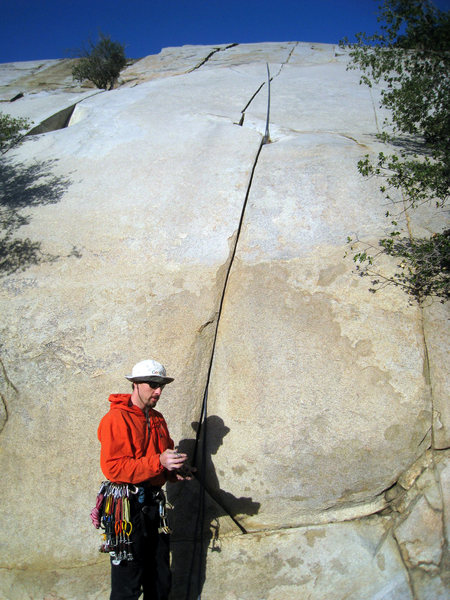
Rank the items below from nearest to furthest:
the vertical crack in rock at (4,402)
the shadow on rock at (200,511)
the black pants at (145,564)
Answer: the black pants at (145,564), the shadow on rock at (200,511), the vertical crack in rock at (4,402)

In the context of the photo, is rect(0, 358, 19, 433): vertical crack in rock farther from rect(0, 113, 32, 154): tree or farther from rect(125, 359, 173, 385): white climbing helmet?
rect(0, 113, 32, 154): tree

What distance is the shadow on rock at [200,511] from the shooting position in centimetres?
343

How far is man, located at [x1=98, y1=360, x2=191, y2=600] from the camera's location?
268 cm

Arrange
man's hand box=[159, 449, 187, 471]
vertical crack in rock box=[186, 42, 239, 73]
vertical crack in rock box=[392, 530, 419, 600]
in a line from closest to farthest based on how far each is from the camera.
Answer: man's hand box=[159, 449, 187, 471] < vertical crack in rock box=[392, 530, 419, 600] < vertical crack in rock box=[186, 42, 239, 73]

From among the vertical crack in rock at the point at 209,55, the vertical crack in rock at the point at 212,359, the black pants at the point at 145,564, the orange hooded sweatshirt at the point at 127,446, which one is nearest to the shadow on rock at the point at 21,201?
the vertical crack in rock at the point at 212,359

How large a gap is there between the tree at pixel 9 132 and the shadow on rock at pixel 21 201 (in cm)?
33

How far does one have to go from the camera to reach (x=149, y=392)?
2.90 metres

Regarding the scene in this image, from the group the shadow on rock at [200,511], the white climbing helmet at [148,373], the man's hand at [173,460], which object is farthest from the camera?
the shadow on rock at [200,511]

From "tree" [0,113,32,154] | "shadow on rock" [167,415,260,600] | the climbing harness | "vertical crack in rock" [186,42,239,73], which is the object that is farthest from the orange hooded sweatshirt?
"vertical crack in rock" [186,42,239,73]

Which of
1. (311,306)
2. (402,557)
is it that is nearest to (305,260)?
(311,306)

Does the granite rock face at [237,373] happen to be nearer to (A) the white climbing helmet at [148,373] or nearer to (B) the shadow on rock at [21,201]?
A: (B) the shadow on rock at [21,201]

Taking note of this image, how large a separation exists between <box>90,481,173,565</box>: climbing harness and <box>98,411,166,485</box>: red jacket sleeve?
0.14 m

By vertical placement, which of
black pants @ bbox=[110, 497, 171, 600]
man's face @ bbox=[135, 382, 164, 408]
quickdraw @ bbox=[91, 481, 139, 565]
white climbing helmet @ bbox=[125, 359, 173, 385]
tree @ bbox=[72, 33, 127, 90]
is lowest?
black pants @ bbox=[110, 497, 171, 600]

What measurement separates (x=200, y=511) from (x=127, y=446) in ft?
4.33
